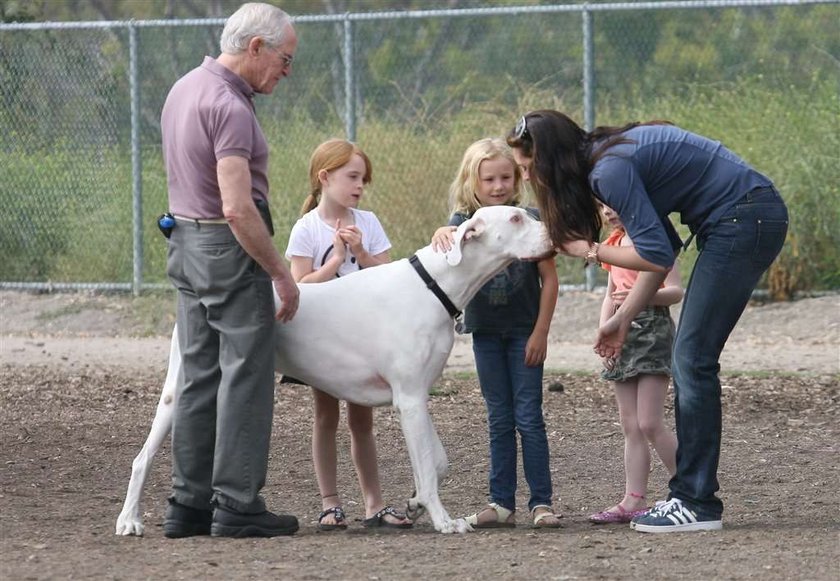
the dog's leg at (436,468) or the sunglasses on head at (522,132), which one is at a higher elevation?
the sunglasses on head at (522,132)

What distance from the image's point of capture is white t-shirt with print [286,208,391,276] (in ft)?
21.8

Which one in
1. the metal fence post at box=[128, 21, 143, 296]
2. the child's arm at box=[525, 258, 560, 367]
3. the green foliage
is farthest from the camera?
the metal fence post at box=[128, 21, 143, 296]

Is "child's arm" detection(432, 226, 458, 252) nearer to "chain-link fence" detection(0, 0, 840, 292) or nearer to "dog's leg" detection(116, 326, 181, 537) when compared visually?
"dog's leg" detection(116, 326, 181, 537)

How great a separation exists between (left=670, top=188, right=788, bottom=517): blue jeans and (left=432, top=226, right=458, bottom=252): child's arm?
0.93 meters

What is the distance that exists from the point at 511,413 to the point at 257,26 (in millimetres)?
1859

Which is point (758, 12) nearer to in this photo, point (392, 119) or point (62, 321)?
point (392, 119)

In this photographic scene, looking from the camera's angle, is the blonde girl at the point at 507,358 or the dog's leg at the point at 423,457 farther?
the blonde girl at the point at 507,358

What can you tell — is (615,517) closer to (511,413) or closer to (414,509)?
(511,413)

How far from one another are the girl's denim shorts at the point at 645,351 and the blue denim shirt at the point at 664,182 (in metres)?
0.72

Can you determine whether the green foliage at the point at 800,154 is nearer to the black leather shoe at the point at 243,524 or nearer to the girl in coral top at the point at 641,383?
the girl in coral top at the point at 641,383

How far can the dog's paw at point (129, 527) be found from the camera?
6.20 metres

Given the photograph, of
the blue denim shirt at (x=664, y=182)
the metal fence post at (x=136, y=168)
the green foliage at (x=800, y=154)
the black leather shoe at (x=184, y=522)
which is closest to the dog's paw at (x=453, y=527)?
the black leather shoe at (x=184, y=522)

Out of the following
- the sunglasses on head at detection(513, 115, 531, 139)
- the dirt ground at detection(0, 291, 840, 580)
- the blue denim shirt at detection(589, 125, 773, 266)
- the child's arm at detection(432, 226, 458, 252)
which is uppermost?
the sunglasses on head at detection(513, 115, 531, 139)

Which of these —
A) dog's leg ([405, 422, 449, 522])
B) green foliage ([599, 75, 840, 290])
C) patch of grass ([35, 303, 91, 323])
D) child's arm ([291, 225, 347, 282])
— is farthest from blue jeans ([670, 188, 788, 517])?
patch of grass ([35, 303, 91, 323])
